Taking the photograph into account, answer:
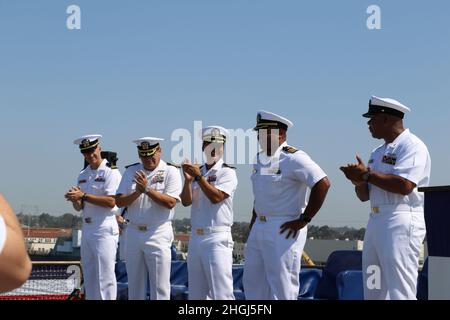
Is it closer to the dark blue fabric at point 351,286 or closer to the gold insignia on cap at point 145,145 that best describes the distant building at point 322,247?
the dark blue fabric at point 351,286

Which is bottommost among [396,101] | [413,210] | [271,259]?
[271,259]

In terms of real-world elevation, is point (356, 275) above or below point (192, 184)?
below

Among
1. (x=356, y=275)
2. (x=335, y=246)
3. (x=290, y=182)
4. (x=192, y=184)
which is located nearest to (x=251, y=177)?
(x=290, y=182)

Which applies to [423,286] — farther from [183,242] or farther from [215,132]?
[183,242]

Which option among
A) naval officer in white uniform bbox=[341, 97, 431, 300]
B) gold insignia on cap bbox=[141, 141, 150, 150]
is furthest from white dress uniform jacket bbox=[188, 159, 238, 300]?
naval officer in white uniform bbox=[341, 97, 431, 300]

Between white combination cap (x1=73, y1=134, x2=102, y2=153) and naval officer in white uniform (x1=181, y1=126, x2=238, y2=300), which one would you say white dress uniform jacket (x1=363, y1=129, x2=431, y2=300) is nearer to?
naval officer in white uniform (x1=181, y1=126, x2=238, y2=300)

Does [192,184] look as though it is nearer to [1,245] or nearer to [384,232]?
[384,232]

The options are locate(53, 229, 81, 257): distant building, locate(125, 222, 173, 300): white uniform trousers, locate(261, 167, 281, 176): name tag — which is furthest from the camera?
locate(53, 229, 81, 257): distant building

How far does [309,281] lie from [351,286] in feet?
4.27

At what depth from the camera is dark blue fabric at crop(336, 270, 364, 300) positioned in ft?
26.3

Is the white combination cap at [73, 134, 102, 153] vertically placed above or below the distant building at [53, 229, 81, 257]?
above

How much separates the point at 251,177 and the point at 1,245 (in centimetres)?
487
